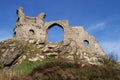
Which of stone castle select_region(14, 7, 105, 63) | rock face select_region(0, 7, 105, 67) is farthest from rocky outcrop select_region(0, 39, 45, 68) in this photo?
stone castle select_region(14, 7, 105, 63)

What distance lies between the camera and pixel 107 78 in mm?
20328

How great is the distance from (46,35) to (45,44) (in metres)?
3.13

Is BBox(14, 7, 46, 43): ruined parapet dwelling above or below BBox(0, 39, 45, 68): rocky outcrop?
above

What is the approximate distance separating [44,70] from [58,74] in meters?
1.26

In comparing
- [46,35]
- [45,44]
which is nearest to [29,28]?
[46,35]

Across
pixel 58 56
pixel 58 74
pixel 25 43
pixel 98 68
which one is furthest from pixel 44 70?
pixel 25 43

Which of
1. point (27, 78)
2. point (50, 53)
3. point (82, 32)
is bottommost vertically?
point (27, 78)

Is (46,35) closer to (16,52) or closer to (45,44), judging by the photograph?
(45,44)

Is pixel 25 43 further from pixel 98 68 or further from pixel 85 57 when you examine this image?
pixel 98 68

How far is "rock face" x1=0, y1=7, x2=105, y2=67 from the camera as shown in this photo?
44.7 m

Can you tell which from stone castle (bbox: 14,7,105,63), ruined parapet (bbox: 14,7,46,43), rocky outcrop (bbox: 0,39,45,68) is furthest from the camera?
ruined parapet (bbox: 14,7,46,43)

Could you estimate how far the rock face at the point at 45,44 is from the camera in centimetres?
4466

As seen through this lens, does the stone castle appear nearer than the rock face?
Answer: No

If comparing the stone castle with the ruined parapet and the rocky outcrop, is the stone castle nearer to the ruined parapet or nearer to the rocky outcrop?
the ruined parapet
